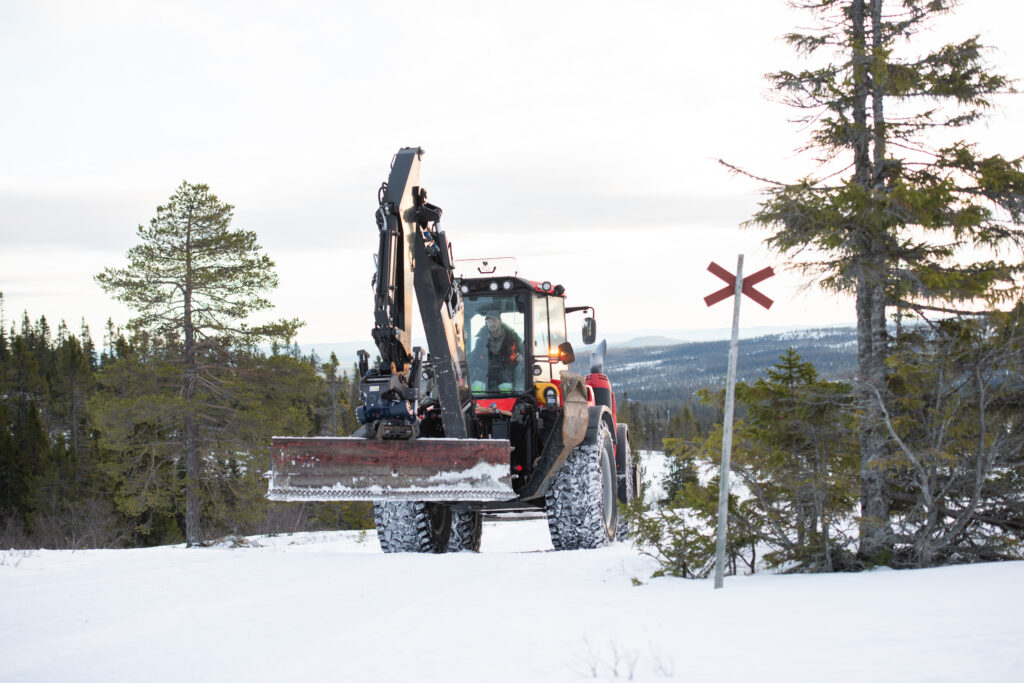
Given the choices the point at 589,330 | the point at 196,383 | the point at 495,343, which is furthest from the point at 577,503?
the point at 196,383

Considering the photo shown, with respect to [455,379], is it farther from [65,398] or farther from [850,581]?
[65,398]

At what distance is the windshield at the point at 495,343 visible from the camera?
11.0 metres

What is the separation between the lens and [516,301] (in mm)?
11164

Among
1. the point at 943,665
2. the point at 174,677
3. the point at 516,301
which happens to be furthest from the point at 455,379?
the point at 943,665

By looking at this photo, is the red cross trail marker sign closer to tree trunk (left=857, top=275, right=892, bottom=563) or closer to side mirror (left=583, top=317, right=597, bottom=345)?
tree trunk (left=857, top=275, right=892, bottom=563)

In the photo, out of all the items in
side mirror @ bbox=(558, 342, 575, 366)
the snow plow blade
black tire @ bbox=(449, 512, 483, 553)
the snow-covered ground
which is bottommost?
black tire @ bbox=(449, 512, 483, 553)

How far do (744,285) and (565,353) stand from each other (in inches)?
177

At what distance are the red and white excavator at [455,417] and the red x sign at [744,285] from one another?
2511 mm

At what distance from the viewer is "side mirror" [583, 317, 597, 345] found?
1174 centimetres

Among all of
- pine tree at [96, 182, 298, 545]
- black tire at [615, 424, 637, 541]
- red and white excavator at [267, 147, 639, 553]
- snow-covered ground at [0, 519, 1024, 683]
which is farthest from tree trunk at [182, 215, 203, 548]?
snow-covered ground at [0, 519, 1024, 683]

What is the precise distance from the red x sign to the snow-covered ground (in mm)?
2367

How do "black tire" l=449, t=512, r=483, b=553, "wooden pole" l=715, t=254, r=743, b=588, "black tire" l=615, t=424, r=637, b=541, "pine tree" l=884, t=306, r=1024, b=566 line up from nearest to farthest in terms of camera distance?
"wooden pole" l=715, t=254, r=743, b=588, "pine tree" l=884, t=306, r=1024, b=566, "black tire" l=449, t=512, r=483, b=553, "black tire" l=615, t=424, r=637, b=541

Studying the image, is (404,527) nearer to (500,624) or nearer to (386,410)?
(386,410)

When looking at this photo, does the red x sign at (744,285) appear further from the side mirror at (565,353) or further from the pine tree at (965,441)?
the side mirror at (565,353)
